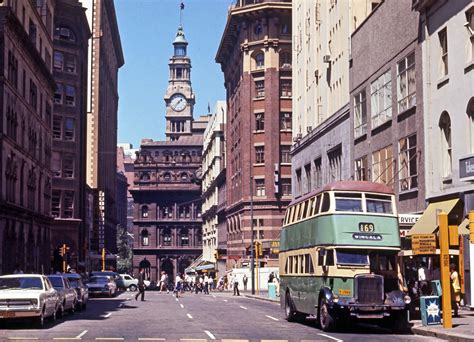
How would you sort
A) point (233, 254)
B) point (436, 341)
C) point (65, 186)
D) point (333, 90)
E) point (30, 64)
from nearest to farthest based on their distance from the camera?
point (436, 341) < point (333, 90) < point (30, 64) < point (65, 186) < point (233, 254)

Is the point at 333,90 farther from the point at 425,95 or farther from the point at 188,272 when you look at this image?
the point at 188,272

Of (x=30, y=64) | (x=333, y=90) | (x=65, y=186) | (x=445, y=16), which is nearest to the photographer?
(x=445, y=16)

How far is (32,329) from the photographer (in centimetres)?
2655

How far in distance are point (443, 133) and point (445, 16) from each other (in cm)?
470

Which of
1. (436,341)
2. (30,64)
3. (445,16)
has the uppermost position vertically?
(30,64)

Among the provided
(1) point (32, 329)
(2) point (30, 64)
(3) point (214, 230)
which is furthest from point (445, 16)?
(3) point (214, 230)

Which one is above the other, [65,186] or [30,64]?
[30,64]

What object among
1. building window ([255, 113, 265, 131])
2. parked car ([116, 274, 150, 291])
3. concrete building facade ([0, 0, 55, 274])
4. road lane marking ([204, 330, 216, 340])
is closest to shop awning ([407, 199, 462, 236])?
road lane marking ([204, 330, 216, 340])

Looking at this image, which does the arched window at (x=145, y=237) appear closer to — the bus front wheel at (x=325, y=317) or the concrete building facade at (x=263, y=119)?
the concrete building facade at (x=263, y=119)

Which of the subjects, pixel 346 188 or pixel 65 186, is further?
pixel 65 186

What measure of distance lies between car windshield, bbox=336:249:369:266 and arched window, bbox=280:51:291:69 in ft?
226

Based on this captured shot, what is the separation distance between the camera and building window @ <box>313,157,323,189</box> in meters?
62.4

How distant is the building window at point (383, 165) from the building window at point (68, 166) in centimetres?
5296

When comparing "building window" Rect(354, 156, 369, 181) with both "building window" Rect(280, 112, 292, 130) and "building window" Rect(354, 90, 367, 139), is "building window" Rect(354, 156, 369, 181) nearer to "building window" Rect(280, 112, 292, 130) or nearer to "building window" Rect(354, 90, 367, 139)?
"building window" Rect(354, 90, 367, 139)
